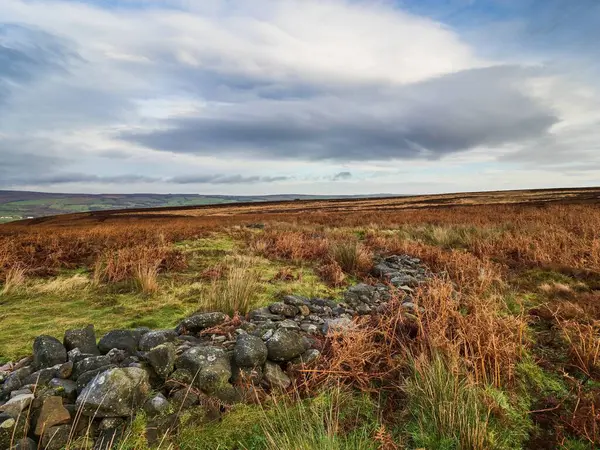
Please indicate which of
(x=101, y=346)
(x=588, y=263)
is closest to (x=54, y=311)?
(x=101, y=346)

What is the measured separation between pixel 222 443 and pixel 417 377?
79.8 inches

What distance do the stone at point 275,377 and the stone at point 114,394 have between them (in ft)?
4.09

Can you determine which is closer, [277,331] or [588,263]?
[277,331]

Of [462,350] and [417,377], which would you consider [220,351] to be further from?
[462,350]

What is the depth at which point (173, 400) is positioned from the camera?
3.41 metres

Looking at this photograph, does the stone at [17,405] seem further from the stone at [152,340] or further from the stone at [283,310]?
the stone at [283,310]

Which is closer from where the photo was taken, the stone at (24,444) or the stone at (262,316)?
the stone at (24,444)

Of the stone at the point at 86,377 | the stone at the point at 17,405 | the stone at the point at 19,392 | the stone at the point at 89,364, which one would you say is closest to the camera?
the stone at the point at 17,405

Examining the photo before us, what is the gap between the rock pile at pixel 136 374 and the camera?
116 inches

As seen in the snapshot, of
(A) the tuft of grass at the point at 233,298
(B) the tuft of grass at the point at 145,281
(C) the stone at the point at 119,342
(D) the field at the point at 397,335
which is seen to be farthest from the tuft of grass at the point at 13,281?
(C) the stone at the point at 119,342

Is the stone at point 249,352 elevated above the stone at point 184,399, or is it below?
above

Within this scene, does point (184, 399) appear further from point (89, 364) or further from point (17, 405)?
point (17, 405)

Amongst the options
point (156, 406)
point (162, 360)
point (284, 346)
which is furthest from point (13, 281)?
point (284, 346)

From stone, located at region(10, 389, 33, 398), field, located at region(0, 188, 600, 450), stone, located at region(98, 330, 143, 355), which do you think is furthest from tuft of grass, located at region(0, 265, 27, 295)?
stone, located at region(10, 389, 33, 398)
